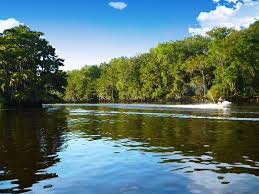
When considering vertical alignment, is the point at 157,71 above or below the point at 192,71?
above

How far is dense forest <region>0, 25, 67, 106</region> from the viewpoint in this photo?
264 feet

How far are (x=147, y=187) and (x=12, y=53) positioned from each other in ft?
247

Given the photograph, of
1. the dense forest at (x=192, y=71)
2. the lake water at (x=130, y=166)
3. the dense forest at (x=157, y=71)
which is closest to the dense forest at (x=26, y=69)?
the dense forest at (x=157, y=71)

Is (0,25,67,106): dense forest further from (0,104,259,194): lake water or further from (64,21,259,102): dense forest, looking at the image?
(0,104,259,194): lake water

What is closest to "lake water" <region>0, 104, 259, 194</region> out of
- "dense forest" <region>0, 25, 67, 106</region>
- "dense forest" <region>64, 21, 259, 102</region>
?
"dense forest" <region>0, 25, 67, 106</region>

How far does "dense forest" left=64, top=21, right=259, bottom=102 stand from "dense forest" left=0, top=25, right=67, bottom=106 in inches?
2180

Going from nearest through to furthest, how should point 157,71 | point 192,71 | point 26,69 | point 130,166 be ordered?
1. point 130,166
2. point 26,69
3. point 192,71
4. point 157,71

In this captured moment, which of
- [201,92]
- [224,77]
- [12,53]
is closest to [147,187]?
[12,53]

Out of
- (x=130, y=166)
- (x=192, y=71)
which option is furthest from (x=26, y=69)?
(x=130, y=166)

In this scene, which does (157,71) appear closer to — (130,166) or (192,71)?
(192,71)

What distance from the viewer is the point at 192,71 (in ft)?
445

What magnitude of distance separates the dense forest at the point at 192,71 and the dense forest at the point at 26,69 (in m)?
55.4

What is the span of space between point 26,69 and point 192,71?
6891 cm

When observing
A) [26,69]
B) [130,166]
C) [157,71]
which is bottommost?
[130,166]
